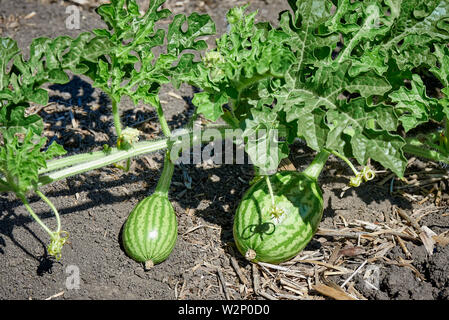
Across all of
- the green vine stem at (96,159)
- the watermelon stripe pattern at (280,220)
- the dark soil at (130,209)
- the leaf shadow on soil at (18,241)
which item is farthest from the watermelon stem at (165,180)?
the leaf shadow on soil at (18,241)

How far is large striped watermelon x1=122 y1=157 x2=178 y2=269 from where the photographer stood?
3316 mm

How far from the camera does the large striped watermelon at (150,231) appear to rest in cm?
332

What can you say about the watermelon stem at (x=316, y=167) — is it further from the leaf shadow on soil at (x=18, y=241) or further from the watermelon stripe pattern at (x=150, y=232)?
the leaf shadow on soil at (x=18, y=241)

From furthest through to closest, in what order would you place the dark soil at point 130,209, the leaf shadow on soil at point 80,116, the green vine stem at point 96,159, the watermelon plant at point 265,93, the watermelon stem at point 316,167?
the leaf shadow on soil at point 80,116
the watermelon stem at point 316,167
the dark soil at point 130,209
the green vine stem at point 96,159
the watermelon plant at point 265,93

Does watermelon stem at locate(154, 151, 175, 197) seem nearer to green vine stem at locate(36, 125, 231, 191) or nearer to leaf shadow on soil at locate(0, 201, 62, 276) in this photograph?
green vine stem at locate(36, 125, 231, 191)

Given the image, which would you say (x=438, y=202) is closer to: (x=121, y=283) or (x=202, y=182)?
(x=202, y=182)

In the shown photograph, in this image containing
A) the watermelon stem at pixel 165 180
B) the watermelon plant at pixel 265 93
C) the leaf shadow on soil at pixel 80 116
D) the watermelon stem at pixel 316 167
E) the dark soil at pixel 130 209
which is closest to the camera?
the watermelon plant at pixel 265 93

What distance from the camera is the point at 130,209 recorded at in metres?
3.74

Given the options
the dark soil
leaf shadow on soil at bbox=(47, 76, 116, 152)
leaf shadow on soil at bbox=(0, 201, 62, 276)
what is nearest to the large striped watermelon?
the dark soil

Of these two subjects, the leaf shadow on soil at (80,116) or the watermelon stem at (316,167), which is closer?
the watermelon stem at (316,167)

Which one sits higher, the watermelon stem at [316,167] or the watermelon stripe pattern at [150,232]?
the watermelon stem at [316,167]

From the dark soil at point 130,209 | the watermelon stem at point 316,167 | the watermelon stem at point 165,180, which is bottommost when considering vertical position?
the dark soil at point 130,209

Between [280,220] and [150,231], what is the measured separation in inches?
31.9

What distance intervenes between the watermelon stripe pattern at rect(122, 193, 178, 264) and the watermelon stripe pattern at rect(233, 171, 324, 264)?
0.43 metres
